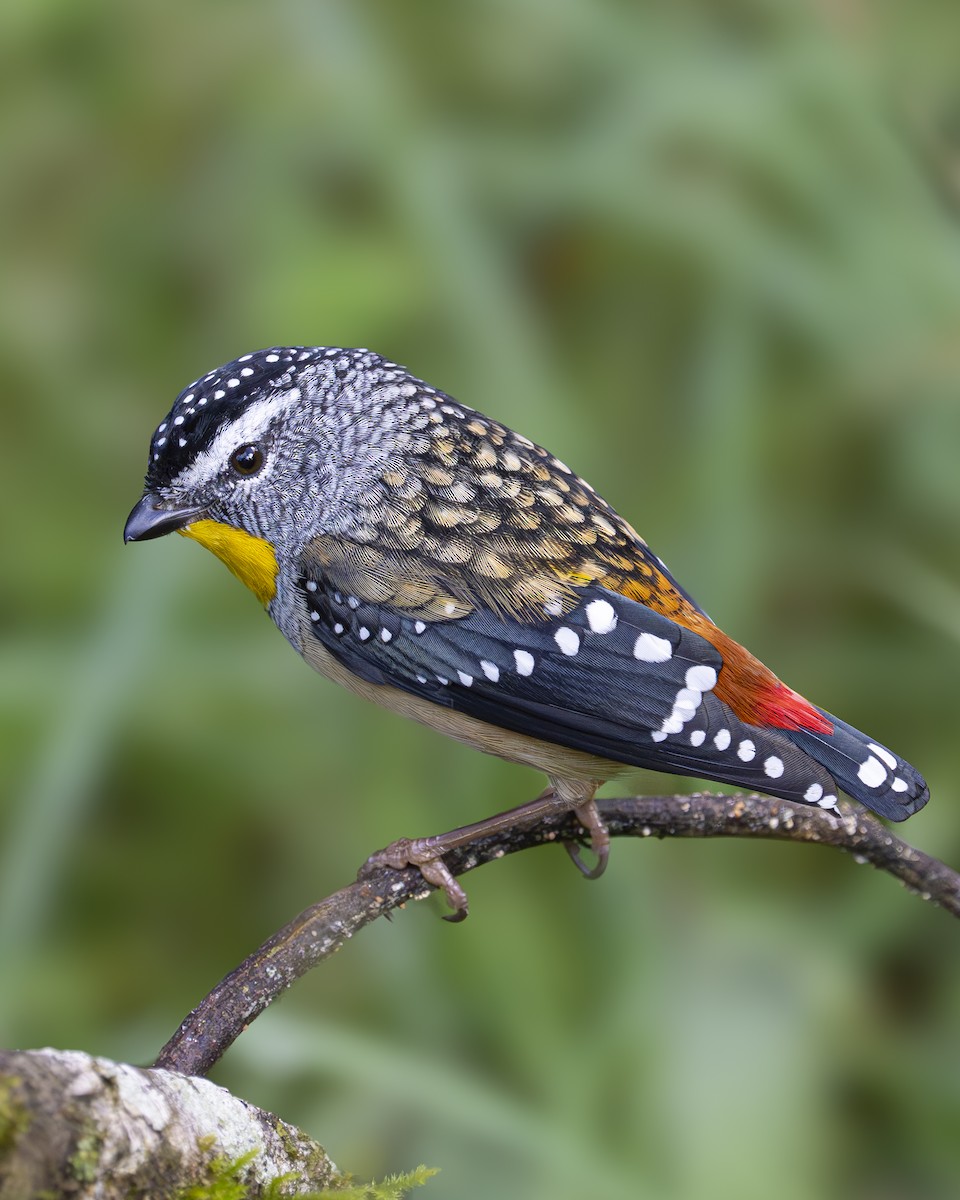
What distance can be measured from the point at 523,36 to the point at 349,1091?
3.33 m

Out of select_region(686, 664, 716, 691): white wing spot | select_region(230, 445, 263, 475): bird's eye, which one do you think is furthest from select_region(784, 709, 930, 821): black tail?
select_region(230, 445, 263, 475): bird's eye

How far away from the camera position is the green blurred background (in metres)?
3.62

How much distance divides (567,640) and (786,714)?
387 mm

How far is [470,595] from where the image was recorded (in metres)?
2.51

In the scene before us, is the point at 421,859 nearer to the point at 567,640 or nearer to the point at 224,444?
the point at 567,640

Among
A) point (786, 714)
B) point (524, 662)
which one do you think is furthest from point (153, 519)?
point (786, 714)

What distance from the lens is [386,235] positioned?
427 cm

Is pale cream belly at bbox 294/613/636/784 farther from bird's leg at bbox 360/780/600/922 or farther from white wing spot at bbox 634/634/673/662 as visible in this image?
white wing spot at bbox 634/634/673/662

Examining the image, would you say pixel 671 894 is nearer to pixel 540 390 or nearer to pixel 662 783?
pixel 662 783

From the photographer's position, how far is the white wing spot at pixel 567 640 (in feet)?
8.06

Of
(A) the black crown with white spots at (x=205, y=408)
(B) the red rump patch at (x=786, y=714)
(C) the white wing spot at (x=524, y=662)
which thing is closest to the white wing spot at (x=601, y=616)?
(C) the white wing spot at (x=524, y=662)

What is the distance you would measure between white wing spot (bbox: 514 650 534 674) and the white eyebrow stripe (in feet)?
2.06

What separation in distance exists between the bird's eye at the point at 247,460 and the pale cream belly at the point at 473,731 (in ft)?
0.92

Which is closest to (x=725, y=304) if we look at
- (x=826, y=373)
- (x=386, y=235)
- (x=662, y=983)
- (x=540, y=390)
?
(x=826, y=373)
